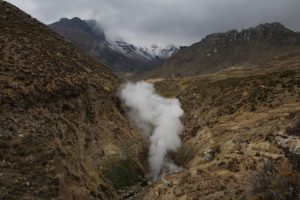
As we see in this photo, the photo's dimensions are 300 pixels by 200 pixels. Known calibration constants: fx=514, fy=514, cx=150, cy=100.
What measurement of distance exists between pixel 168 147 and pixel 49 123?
16264 mm

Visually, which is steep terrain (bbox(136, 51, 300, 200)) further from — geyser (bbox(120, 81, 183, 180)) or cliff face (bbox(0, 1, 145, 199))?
cliff face (bbox(0, 1, 145, 199))

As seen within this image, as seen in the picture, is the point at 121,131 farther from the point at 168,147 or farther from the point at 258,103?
the point at 258,103

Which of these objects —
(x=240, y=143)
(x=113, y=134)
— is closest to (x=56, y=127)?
(x=113, y=134)

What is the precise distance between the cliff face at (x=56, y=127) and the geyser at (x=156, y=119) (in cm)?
196

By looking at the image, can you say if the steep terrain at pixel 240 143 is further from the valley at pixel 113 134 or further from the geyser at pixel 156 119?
the geyser at pixel 156 119

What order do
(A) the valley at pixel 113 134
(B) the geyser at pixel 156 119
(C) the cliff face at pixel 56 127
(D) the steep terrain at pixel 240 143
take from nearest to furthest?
1. (D) the steep terrain at pixel 240 143
2. (A) the valley at pixel 113 134
3. (C) the cliff face at pixel 56 127
4. (B) the geyser at pixel 156 119

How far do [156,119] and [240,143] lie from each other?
75.1 feet

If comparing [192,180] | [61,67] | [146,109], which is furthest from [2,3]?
[192,180]

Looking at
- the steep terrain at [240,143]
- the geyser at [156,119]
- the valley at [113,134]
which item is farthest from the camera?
the geyser at [156,119]

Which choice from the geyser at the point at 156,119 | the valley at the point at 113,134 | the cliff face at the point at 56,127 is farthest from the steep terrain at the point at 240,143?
the cliff face at the point at 56,127

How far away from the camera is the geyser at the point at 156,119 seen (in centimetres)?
6097

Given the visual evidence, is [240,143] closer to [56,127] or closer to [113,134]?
[113,134]

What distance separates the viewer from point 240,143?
49062mm

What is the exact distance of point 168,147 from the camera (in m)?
62.4
